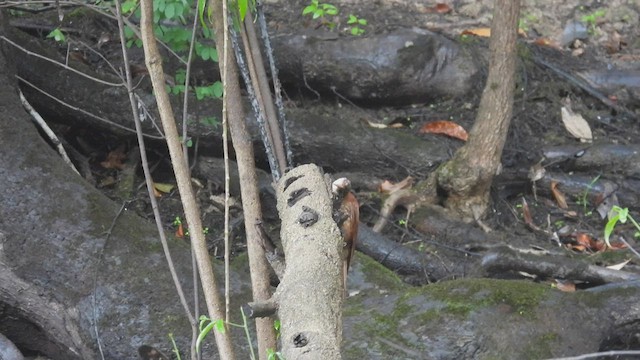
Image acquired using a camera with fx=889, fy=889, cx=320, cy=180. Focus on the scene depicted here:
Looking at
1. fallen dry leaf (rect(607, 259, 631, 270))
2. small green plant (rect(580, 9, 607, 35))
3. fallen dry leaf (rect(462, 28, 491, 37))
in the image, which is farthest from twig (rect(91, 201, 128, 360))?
small green plant (rect(580, 9, 607, 35))

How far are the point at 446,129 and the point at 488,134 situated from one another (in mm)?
966

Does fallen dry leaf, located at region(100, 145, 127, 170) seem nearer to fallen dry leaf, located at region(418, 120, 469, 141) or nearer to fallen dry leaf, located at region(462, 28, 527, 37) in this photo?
fallen dry leaf, located at region(418, 120, 469, 141)

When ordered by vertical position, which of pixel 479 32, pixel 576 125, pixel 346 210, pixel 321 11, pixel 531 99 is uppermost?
pixel 346 210

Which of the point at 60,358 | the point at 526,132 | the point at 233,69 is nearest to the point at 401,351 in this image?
the point at 233,69

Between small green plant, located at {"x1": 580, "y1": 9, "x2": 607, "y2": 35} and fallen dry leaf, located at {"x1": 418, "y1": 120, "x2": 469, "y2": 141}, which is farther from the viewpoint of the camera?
small green plant, located at {"x1": 580, "y1": 9, "x2": 607, "y2": 35}

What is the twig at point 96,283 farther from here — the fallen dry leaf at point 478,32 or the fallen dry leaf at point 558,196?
the fallen dry leaf at point 478,32

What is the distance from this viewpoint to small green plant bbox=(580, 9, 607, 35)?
25.0ft

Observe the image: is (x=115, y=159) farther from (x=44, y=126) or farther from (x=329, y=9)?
(x=329, y=9)

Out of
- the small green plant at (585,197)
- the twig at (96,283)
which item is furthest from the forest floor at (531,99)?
the twig at (96,283)

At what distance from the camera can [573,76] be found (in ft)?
21.9

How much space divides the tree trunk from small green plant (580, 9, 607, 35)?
2877 mm

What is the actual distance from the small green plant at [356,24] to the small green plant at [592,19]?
2.09 metres

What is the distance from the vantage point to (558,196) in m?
5.73

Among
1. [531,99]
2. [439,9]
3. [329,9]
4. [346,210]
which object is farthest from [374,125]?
[346,210]
